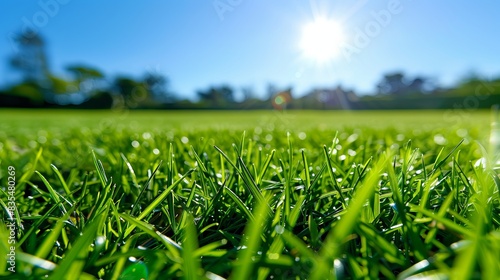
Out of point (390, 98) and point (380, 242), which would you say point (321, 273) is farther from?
point (390, 98)

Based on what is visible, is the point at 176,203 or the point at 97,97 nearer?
the point at 176,203

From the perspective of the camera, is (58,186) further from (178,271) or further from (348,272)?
(348,272)

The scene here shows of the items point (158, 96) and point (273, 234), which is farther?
point (158, 96)

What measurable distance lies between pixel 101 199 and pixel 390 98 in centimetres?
4497

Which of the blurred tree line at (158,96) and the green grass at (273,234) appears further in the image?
the blurred tree line at (158,96)

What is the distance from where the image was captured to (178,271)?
425mm

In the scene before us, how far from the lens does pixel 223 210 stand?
2.22 feet

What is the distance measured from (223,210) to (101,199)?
0.69ft

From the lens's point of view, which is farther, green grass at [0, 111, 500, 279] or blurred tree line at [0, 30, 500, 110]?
blurred tree line at [0, 30, 500, 110]

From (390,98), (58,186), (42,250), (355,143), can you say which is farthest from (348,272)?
(390,98)

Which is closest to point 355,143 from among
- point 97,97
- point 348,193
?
point 348,193

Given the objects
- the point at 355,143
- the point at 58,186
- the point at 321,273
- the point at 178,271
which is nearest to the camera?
the point at 321,273

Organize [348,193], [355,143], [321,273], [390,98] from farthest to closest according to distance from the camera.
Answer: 1. [390,98]
2. [355,143]
3. [348,193]
4. [321,273]

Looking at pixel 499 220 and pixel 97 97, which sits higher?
pixel 97 97
